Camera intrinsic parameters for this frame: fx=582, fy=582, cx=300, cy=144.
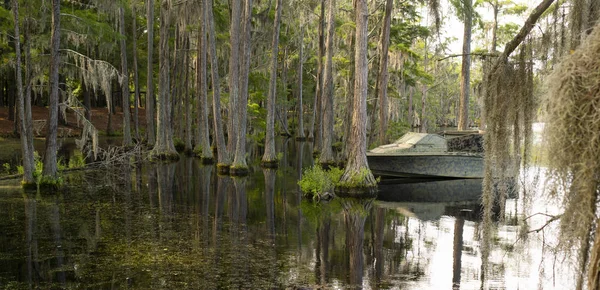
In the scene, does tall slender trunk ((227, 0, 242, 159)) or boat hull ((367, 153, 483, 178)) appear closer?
boat hull ((367, 153, 483, 178))

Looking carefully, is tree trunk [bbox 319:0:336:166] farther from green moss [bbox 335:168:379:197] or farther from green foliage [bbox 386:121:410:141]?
green moss [bbox 335:168:379:197]

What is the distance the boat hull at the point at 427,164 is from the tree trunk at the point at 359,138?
163 inches

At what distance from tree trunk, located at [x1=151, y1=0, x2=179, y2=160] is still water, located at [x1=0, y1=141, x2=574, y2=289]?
28.7 feet

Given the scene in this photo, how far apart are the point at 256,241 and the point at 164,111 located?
18.1m

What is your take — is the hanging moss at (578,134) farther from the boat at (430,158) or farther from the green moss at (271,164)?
the green moss at (271,164)

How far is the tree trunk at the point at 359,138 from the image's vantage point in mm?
17250

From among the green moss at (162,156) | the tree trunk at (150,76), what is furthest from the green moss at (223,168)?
the tree trunk at (150,76)

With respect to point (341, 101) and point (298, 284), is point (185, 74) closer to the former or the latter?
point (341, 101)

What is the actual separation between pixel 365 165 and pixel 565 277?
29.2 feet

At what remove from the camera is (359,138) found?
1742 cm

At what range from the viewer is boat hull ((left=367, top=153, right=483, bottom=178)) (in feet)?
70.8

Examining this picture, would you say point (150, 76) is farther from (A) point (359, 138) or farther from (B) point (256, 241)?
(B) point (256, 241)

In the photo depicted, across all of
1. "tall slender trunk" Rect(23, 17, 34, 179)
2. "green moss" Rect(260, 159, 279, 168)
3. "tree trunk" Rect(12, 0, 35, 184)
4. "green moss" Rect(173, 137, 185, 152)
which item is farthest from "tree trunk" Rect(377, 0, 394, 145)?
"green moss" Rect(173, 137, 185, 152)

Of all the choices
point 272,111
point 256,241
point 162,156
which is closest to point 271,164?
point 272,111
